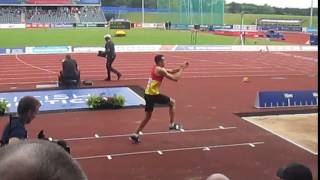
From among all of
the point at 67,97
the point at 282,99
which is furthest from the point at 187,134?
the point at 67,97

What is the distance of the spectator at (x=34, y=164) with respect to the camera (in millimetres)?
1135

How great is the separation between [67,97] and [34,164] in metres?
15.5

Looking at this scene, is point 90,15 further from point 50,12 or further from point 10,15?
point 10,15

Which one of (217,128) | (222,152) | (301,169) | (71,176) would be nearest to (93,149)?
(222,152)

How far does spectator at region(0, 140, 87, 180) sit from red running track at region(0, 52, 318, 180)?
24.4 ft

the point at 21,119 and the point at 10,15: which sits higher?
the point at 10,15

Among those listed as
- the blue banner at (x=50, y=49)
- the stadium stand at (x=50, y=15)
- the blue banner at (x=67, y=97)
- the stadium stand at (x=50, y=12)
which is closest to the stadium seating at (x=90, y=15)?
the stadium stand at (x=50, y=12)

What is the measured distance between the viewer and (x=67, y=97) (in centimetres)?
1645

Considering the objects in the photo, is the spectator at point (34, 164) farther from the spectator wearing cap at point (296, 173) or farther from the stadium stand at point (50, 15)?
the stadium stand at point (50, 15)

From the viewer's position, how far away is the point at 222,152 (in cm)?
1009

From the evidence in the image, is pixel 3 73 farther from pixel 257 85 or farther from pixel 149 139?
pixel 149 139

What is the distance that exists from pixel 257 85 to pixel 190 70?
17.7 feet

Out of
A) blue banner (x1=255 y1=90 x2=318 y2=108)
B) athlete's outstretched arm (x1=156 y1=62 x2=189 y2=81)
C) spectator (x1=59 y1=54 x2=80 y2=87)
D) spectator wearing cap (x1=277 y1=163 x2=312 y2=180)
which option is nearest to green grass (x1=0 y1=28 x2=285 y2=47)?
spectator (x1=59 y1=54 x2=80 y2=87)

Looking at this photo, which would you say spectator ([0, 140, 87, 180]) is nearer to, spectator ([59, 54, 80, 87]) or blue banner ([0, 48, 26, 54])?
spectator ([59, 54, 80, 87])
